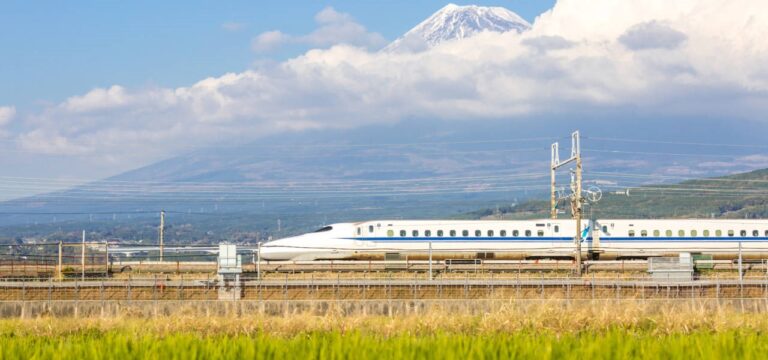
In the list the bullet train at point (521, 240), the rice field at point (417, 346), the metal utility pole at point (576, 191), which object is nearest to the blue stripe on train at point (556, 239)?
the bullet train at point (521, 240)

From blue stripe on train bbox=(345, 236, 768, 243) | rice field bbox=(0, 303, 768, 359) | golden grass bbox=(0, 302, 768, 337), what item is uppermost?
blue stripe on train bbox=(345, 236, 768, 243)

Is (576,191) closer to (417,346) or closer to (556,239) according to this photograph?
(556,239)

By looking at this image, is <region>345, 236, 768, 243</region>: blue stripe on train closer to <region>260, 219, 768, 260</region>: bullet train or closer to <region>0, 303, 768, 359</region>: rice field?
<region>260, 219, 768, 260</region>: bullet train

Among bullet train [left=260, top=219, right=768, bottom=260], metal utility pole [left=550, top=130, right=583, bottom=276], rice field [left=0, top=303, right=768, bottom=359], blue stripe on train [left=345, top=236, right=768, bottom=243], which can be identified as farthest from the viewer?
blue stripe on train [left=345, top=236, right=768, bottom=243]

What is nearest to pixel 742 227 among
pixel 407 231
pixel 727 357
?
pixel 407 231

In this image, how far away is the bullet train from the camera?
7288 centimetres

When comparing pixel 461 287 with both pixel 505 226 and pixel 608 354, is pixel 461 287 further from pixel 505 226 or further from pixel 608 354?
pixel 608 354

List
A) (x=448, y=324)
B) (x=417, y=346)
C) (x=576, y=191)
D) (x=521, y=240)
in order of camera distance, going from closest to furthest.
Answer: (x=417, y=346), (x=448, y=324), (x=576, y=191), (x=521, y=240)

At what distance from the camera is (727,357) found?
61.2 feet

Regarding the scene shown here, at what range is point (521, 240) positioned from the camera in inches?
2931

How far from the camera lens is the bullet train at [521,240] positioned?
72881 mm

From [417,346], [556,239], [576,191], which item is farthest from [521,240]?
[417,346]

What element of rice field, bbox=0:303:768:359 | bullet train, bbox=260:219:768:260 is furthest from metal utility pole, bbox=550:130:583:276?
rice field, bbox=0:303:768:359

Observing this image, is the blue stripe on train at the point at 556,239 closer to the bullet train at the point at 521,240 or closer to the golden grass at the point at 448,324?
the bullet train at the point at 521,240
